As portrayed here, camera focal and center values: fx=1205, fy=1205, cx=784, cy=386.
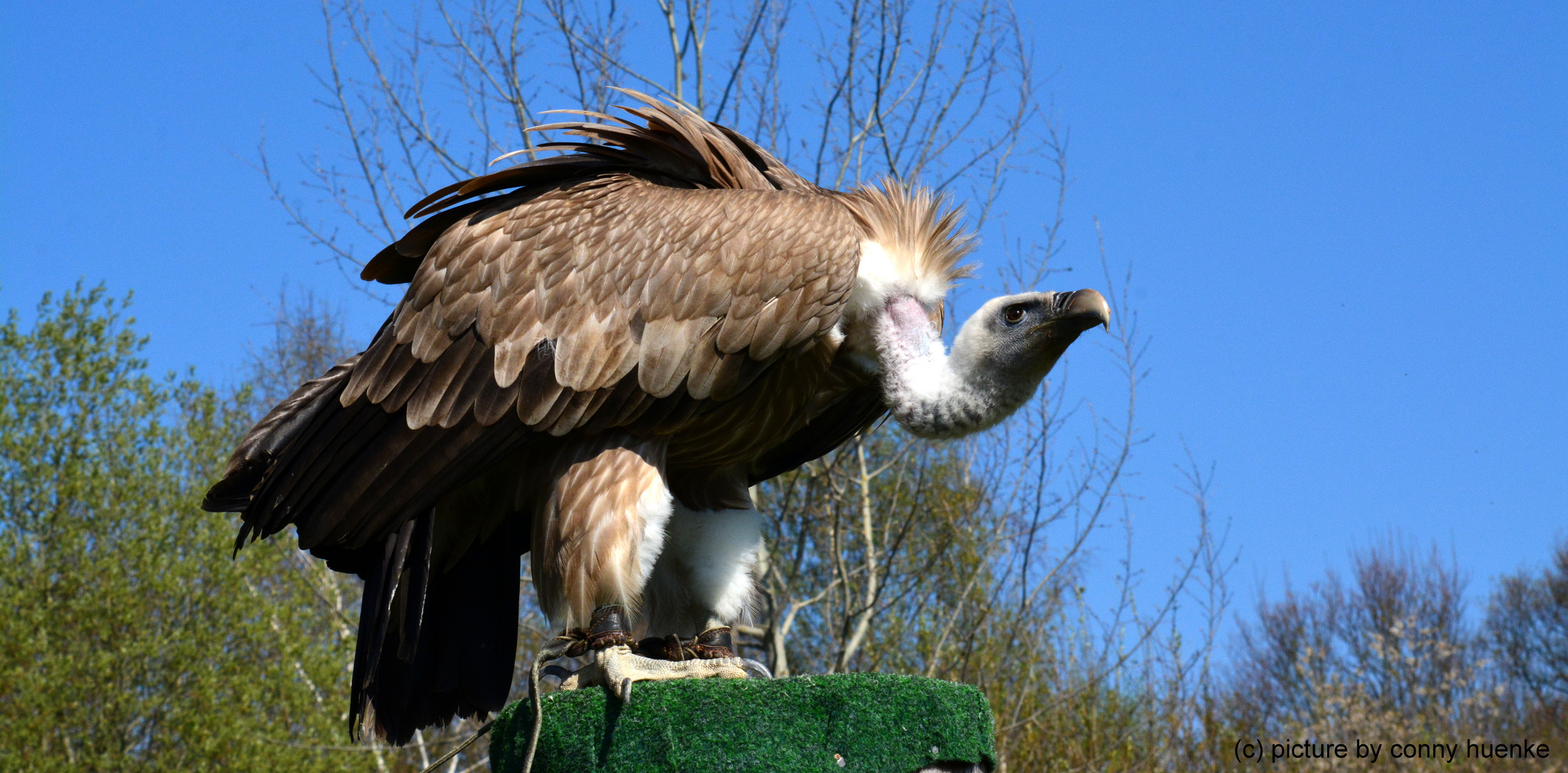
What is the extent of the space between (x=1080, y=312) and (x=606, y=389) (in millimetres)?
1272

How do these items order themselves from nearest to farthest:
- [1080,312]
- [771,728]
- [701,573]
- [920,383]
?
[771,728]
[1080,312]
[920,383]
[701,573]

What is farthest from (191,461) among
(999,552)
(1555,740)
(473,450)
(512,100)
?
(1555,740)

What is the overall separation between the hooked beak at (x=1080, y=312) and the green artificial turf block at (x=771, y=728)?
1069 millimetres

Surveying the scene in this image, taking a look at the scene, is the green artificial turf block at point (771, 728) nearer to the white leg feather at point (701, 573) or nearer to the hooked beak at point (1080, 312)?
the white leg feather at point (701, 573)

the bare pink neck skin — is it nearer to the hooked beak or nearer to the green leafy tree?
the hooked beak

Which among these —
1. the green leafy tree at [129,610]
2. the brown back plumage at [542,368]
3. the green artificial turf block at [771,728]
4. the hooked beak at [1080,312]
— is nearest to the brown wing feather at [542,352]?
the brown back plumage at [542,368]

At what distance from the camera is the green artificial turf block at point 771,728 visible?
2.66 metres

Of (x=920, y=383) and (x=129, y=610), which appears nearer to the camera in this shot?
(x=920, y=383)

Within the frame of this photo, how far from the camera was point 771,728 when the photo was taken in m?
2.67

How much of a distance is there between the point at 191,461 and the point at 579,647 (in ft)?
33.6

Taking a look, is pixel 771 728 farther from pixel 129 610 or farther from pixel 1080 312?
pixel 129 610

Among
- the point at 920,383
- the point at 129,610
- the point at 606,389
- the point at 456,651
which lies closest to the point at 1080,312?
the point at 920,383

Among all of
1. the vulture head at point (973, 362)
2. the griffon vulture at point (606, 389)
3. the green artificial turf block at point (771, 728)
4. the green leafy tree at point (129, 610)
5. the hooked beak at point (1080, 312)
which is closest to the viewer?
the green artificial turf block at point (771, 728)

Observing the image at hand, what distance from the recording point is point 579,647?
9.82 feet
